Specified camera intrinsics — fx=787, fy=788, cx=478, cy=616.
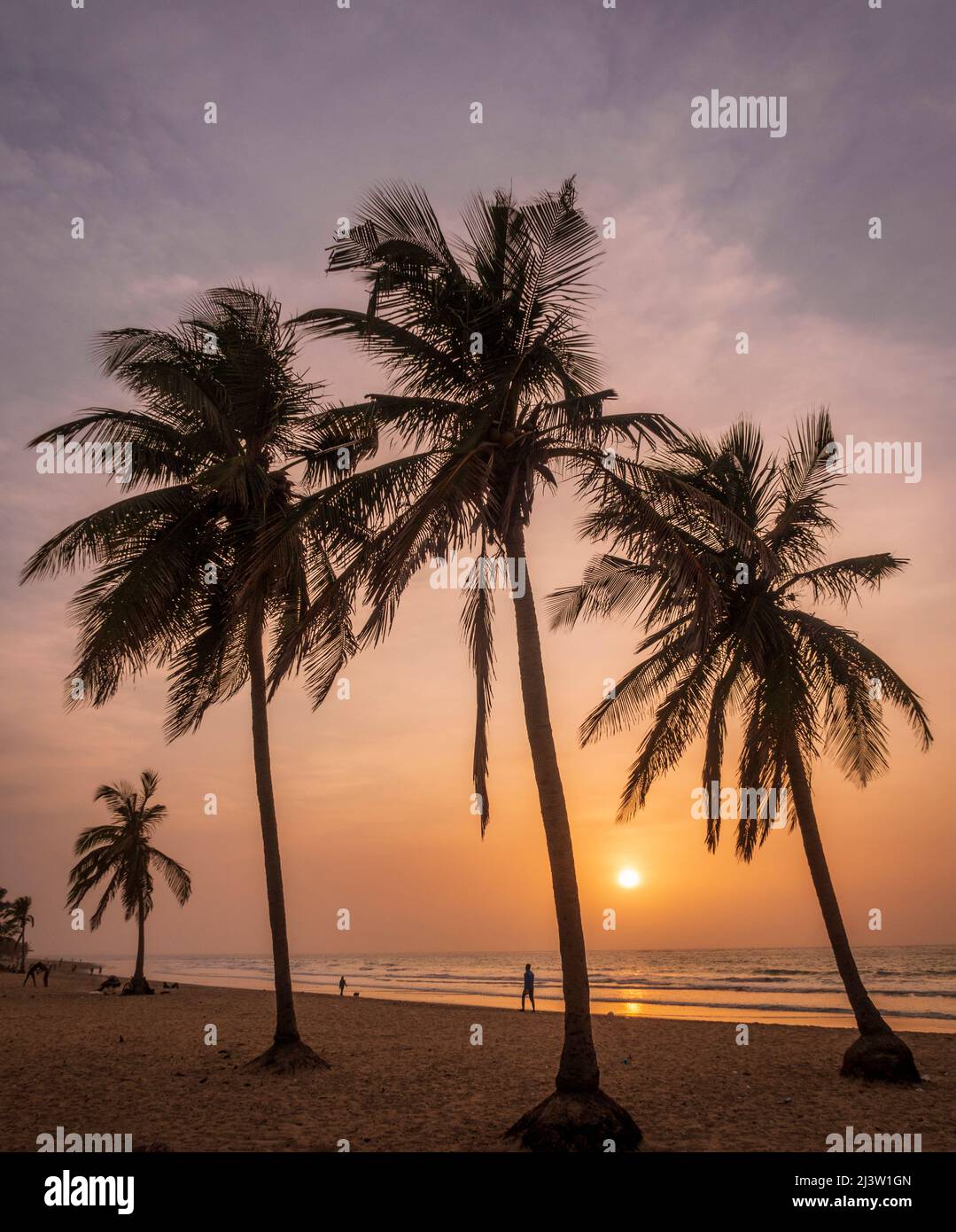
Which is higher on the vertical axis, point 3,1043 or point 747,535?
point 747,535

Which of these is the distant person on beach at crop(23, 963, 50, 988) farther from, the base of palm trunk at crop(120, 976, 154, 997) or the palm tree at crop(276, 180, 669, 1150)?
the palm tree at crop(276, 180, 669, 1150)

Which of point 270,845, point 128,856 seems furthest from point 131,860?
point 270,845

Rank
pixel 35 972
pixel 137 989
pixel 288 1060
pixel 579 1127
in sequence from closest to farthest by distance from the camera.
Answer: pixel 579 1127, pixel 288 1060, pixel 137 989, pixel 35 972

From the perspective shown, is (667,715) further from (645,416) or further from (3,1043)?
(3,1043)

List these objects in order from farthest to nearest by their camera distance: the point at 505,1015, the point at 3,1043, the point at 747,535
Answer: the point at 505,1015 → the point at 3,1043 → the point at 747,535

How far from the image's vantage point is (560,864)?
8422 mm

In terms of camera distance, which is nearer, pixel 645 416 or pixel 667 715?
pixel 645 416

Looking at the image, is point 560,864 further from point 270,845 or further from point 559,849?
point 270,845

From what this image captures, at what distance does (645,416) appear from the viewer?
897 cm

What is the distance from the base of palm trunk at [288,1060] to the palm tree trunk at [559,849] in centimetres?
518

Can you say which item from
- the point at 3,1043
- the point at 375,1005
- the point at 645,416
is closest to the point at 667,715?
the point at 645,416

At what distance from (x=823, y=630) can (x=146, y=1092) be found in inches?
451

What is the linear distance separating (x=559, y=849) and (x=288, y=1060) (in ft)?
20.8
